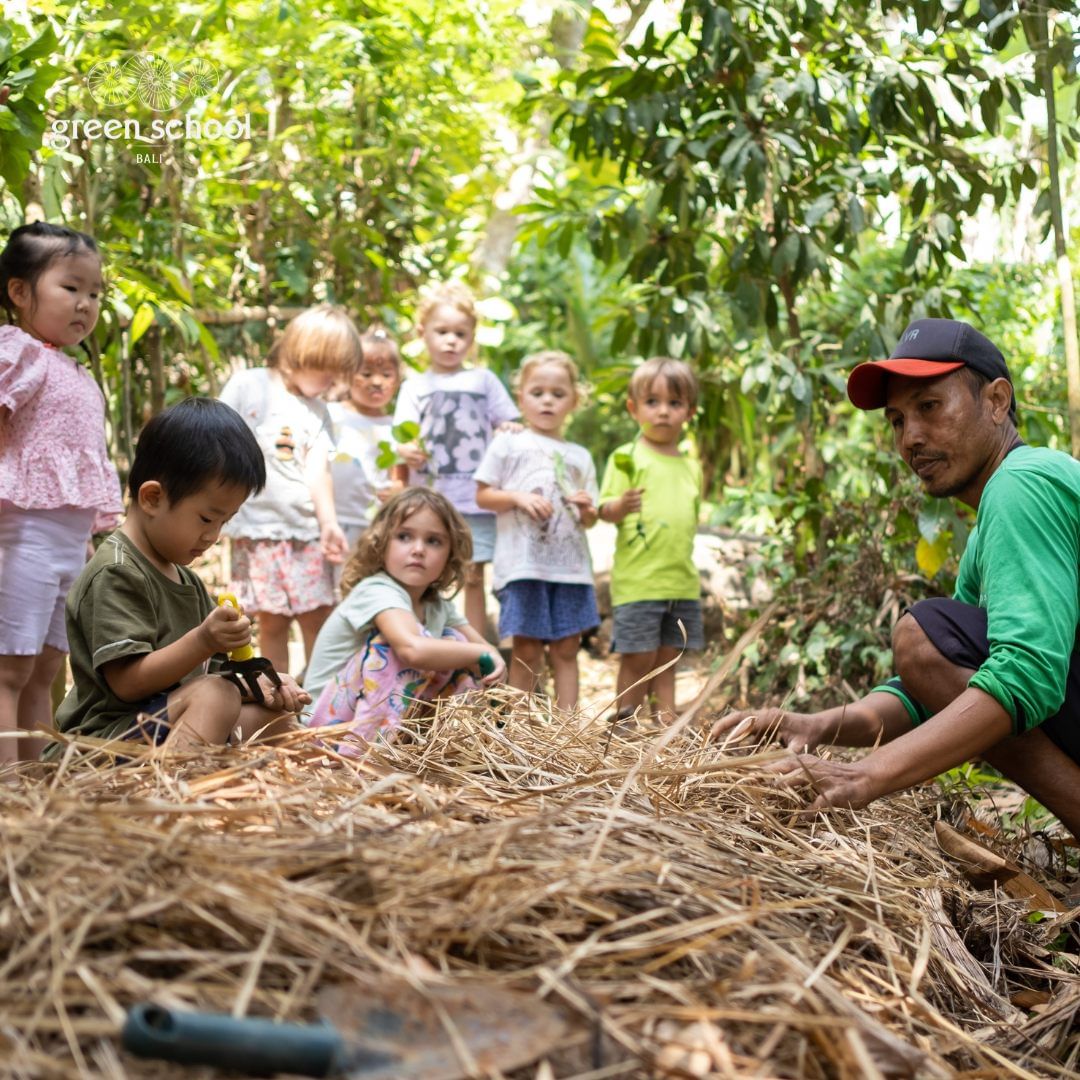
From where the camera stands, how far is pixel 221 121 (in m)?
5.73

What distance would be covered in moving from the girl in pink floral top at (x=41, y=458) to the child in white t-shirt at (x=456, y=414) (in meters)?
1.78

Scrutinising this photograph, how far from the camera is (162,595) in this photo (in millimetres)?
2615

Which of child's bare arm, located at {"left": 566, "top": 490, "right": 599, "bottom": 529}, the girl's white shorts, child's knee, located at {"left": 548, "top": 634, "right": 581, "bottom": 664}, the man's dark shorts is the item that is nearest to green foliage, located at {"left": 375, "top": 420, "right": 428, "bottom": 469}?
child's bare arm, located at {"left": 566, "top": 490, "right": 599, "bottom": 529}

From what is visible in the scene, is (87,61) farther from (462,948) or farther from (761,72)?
(462,948)

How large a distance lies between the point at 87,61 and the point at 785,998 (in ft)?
13.2

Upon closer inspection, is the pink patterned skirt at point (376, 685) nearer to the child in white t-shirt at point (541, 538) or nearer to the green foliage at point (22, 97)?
the child in white t-shirt at point (541, 538)

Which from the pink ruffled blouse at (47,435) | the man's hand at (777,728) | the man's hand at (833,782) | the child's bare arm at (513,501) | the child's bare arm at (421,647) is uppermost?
the pink ruffled blouse at (47,435)

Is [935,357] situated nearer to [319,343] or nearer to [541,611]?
[541,611]

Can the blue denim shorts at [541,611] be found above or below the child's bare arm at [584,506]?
below

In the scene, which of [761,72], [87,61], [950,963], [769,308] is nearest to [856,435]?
[769,308]

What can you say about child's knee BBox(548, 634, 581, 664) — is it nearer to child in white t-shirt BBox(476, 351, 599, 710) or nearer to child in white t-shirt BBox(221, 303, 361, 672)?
child in white t-shirt BBox(476, 351, 599, 710)

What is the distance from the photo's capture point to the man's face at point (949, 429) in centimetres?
263

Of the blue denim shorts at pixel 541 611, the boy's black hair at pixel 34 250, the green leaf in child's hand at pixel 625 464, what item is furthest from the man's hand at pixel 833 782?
the green leaf in child's hand at pixel 625 464

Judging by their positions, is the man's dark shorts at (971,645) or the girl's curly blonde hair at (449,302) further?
the girl's curly blonde hair at (449,302)
